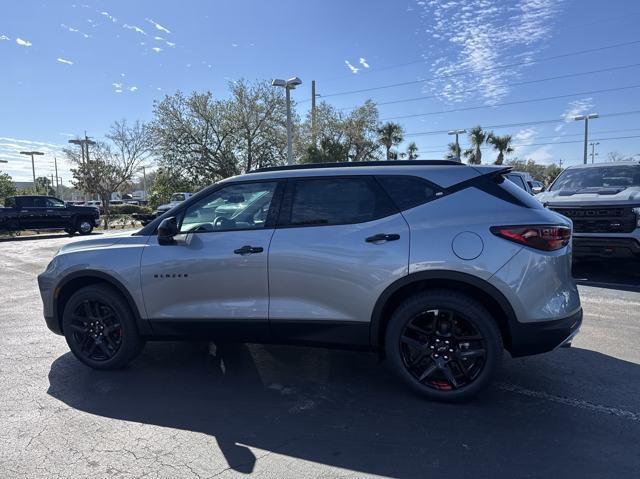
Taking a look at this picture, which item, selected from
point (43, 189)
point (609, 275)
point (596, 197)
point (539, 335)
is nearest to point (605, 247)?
point (596, 197)

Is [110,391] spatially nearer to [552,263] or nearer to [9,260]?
[552,263]

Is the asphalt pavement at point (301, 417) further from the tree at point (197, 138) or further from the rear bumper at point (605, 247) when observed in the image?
the tree at point (197, 138)

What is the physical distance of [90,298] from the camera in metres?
4.28

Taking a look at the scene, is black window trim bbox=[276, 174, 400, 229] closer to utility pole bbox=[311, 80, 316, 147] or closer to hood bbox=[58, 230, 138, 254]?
hood bbox=[58, 230, 138, 254]

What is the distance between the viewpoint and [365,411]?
137 inches

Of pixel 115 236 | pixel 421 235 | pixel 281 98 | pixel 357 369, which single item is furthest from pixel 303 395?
pixel 281 98

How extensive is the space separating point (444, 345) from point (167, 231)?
2.38 meters

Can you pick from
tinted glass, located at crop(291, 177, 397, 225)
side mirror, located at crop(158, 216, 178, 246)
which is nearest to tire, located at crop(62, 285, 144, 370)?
side mirror, located at crop(158, 216, 178, 246)

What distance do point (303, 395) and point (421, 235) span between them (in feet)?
5.14

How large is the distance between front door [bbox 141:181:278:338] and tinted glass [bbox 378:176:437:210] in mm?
943

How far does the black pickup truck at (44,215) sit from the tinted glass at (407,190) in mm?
21813

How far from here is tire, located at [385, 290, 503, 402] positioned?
11.2 ft

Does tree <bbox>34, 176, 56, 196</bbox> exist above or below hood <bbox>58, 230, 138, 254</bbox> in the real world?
above

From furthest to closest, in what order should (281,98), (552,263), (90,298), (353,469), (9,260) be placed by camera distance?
1. (281,98)
2. (9,260)
3. (90,298)
4. (552,263)
5. (353,469)
